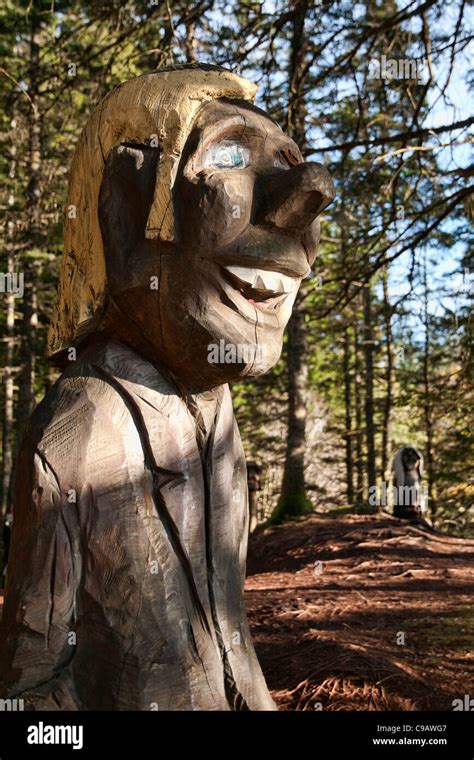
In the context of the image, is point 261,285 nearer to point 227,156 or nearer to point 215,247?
point 215,247

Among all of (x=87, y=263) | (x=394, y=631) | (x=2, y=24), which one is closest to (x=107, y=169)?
(x=87, y=263)

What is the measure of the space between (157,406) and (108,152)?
890 millimetres

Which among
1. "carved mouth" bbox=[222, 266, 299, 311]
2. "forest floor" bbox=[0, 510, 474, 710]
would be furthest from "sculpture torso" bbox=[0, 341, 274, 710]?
"forest floor" bbox=[0, 510, 474, 710]

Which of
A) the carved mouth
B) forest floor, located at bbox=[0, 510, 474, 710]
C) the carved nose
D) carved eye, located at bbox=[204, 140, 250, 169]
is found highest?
carved eye, located at bbox=[204, 140, 250, 169]

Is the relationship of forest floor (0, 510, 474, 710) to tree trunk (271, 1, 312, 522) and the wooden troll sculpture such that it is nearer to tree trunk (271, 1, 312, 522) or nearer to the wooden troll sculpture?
tree trunk (271, 1, 312, 522)

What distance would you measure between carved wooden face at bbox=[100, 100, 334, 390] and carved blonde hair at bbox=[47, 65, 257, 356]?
4 centimetres

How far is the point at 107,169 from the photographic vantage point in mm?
2498

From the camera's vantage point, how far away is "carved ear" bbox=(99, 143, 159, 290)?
243cm

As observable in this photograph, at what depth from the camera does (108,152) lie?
2.51 metres

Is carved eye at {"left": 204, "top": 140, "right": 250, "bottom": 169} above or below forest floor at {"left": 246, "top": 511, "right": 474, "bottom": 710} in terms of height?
above

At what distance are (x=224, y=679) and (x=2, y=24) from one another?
11.0 metres

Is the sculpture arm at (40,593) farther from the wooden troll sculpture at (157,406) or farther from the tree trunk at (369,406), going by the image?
the tree trunk at (369,406)

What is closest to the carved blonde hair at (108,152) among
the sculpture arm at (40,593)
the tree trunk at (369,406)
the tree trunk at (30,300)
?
the sculpture arm at (40,593)

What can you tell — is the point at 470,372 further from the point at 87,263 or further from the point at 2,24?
the point at 2,24
